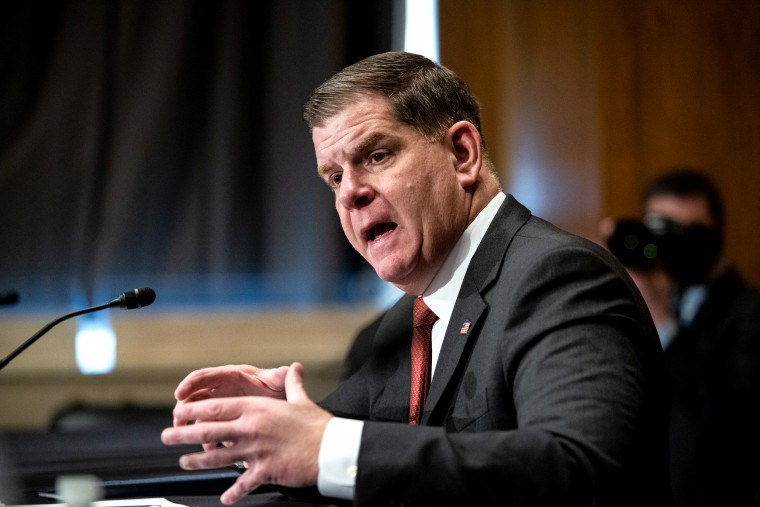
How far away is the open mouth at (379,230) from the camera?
182 cm

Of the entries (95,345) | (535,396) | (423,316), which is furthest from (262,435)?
(95,345)

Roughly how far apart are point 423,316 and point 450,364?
228mm

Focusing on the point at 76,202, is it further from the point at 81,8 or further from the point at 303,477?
the point at 303,477

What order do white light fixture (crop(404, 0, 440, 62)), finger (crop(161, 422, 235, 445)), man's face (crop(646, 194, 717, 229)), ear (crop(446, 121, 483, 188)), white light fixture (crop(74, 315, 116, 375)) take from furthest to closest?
white light fixture (crop(404, 0, 440, 62))
white light fixture (crop(74, 315, 116, 375))
man's face (crop(646, 194, 717, 229))
ear (crop(446, 121, 483, 188))
finger (crop(161, 422, 235, 445))

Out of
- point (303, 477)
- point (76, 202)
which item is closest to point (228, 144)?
point (76, 202)

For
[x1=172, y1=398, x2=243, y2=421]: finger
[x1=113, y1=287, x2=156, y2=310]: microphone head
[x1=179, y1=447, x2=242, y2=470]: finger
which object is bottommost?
[x1=179, y1=447, x2=242, y2=470]: finger

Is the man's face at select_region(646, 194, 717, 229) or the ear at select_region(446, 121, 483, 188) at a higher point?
the ear at select_region(446, 121, 483, 188)

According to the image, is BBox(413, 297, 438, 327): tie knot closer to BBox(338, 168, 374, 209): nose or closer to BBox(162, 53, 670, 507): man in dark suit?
BBox(162, 53, 670, 507): man in dark suit

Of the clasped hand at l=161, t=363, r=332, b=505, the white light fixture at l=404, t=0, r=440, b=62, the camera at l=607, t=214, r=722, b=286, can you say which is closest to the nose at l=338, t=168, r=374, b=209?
the clasped hand at l=161, t=363, r=332, b=505

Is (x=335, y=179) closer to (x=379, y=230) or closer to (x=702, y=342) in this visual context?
(x=379, y=230)

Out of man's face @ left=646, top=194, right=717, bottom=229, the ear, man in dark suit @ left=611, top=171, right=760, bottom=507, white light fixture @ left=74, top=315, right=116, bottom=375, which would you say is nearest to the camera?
the ear

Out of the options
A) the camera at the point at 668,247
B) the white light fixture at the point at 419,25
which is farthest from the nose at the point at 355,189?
the white light fixture at the point at 419,25

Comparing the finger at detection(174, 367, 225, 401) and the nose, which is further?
the nose

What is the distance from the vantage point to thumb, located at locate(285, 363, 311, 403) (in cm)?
133
